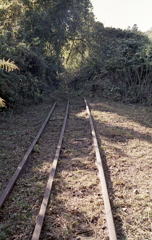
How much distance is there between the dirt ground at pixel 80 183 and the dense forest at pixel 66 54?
16.1 feet

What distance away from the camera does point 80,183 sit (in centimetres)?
467

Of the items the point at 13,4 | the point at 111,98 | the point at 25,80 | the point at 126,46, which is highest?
the point at 13,4

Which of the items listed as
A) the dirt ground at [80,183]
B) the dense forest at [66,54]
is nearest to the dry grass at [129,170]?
the dirt ground at [80,183]

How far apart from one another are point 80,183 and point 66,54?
2481 cm

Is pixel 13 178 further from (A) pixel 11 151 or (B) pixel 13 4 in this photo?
(B) pixel 13 4

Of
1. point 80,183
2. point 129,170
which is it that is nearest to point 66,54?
point 129,170

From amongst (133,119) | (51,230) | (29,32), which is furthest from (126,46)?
(51,230)

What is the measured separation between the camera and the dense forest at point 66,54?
14.1m

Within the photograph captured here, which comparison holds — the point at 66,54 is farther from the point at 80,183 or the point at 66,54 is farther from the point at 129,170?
the point at 80,183

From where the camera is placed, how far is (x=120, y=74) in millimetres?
17344

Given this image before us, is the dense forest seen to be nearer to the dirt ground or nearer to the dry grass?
the dirt ground

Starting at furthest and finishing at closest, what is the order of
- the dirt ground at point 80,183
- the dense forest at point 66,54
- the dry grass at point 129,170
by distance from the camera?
the dense forest at point 66,54, the dry grass at point 129,170, the dirt ground at point 80,183

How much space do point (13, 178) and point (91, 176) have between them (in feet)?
4.94

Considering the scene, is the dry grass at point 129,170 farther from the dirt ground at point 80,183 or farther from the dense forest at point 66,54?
the dense forest at point 66,54
